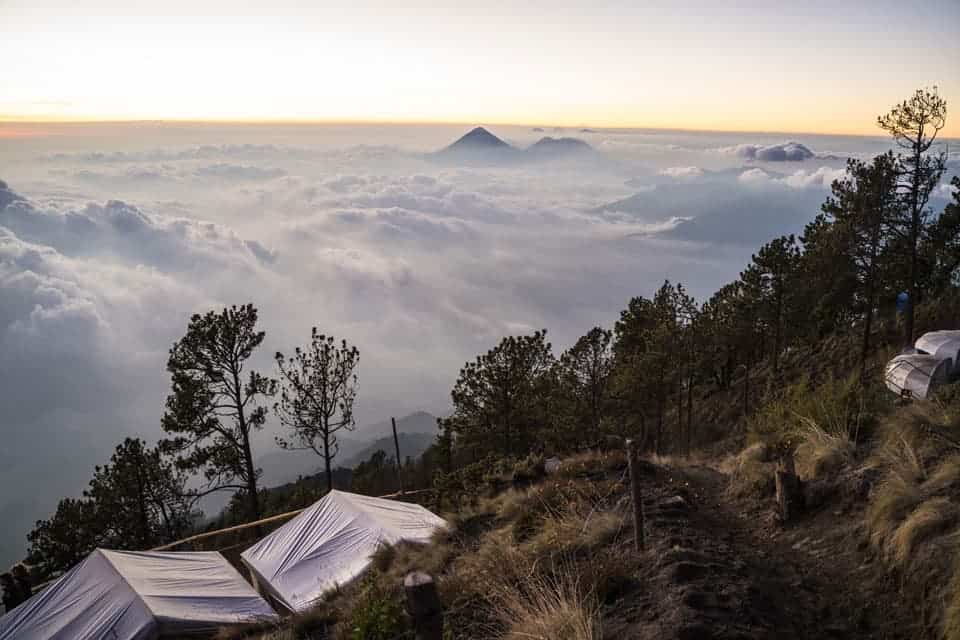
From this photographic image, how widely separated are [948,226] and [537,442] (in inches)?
940

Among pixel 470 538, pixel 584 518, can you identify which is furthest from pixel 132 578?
pixel 584 518

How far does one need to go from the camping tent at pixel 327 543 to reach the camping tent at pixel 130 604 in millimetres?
751

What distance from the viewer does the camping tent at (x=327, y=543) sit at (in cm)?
1343

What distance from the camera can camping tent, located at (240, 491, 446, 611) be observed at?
44.1 ft

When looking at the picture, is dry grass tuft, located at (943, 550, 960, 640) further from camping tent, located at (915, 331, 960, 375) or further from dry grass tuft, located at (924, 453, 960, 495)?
camping tent, located at (915, 331, 960, 375)

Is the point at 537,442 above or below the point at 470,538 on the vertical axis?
below

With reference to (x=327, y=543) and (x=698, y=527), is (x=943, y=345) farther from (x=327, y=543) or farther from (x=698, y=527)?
(x=327, y=543)

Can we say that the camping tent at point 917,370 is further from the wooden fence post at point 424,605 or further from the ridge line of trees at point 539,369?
the wooden fence post at point 424,605

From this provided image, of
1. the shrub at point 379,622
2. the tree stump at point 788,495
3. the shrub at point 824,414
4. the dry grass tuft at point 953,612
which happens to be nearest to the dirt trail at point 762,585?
the tree stump at point 788,495

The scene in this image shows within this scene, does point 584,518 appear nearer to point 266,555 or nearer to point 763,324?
point 266,555

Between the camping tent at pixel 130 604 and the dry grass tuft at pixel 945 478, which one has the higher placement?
the dry grass tuft at pixel 945 478

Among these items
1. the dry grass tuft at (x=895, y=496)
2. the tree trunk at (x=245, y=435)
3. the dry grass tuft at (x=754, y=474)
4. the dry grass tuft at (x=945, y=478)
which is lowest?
the tree trunk at (x=245, y=435)

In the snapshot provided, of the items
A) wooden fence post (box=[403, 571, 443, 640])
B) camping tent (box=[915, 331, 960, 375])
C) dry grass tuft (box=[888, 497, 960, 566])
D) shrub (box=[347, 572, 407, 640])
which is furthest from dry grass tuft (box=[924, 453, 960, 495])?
camping tent (box=[915, 331, 960, 375])

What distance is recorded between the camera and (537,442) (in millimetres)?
30750
